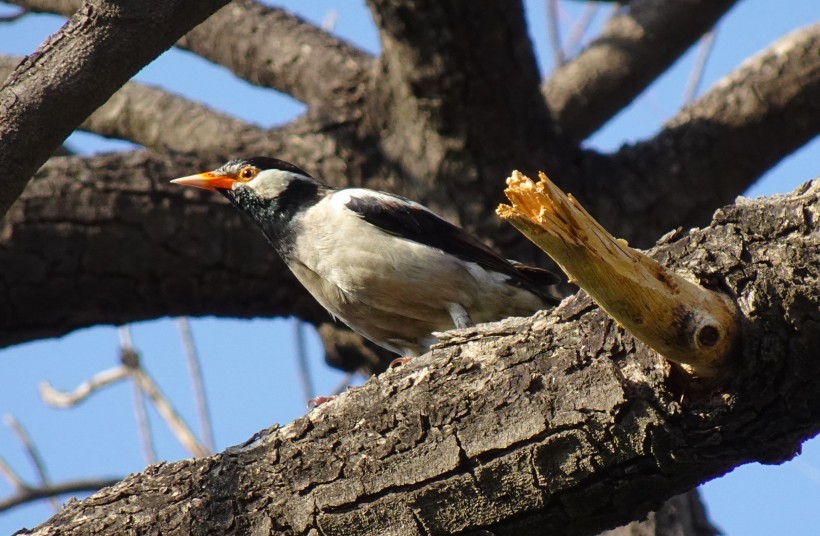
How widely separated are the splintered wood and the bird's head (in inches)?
125

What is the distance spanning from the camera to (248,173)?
6.19 meters

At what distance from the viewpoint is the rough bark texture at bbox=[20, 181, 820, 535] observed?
285cm

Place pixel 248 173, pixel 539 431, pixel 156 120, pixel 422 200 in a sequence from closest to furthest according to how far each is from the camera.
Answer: pixel 539 431, pixel 248 173, pixel 422 200, pixel 156 120

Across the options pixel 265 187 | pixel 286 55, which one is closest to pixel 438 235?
pixel 265 187

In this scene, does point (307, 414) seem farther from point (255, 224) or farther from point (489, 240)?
point (489, 240)

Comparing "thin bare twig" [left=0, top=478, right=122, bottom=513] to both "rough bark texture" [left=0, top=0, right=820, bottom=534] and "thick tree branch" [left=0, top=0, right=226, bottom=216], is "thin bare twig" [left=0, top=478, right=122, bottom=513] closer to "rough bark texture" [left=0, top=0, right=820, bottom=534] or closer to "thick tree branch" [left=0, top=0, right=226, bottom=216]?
"rough bark texture" [left=0, top=0, right=820, bottom=534]

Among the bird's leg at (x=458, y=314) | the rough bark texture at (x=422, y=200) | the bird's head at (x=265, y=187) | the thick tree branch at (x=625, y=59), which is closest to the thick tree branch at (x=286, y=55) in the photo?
the rough bark texture at (x=422, y=200)

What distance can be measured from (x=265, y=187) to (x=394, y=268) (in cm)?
116

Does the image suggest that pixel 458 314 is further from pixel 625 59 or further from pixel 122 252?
pixel 625 59

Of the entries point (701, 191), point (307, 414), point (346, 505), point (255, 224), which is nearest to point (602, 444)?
point (346, 505)

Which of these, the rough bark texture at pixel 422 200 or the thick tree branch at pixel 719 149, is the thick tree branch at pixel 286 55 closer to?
the rough bark texture at pixel 422 200

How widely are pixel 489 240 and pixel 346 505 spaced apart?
3.52 metres

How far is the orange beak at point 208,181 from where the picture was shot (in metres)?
6.18

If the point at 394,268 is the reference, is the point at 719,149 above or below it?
above
